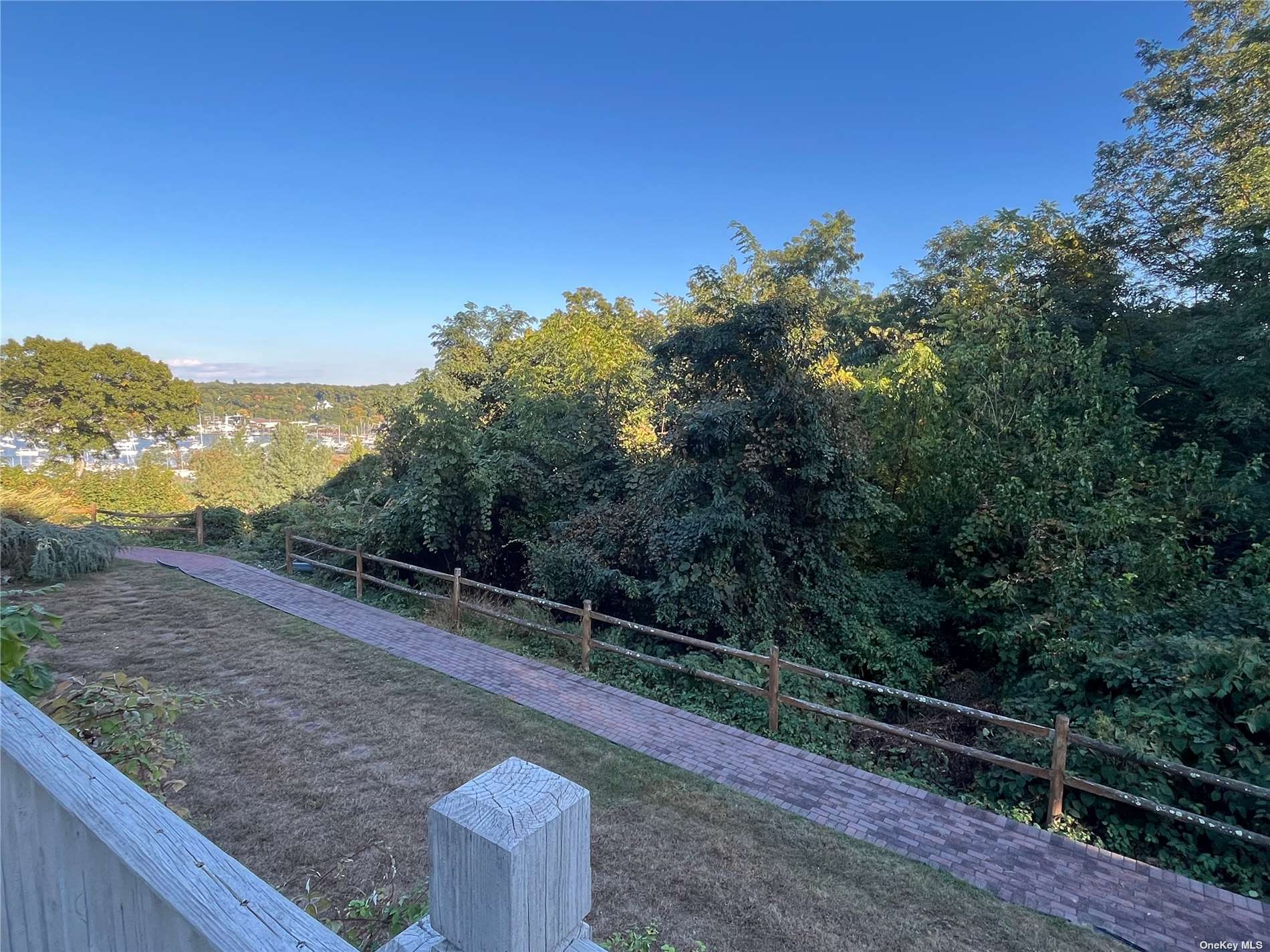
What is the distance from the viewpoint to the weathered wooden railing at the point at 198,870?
85 centimetres

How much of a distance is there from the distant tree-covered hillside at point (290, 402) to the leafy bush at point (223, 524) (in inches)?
1256

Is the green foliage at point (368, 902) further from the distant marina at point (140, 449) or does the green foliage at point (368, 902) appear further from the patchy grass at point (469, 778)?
the distant marina at point (140, 449)

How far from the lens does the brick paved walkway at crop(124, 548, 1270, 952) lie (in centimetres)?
350

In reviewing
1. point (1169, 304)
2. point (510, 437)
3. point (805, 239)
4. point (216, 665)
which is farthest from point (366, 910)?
point (805, 239)

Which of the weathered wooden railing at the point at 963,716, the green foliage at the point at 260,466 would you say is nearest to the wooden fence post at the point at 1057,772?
the weathered wooden railing at the point at 963,716

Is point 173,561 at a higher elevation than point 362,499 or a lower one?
lower

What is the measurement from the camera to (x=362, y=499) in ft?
40.4

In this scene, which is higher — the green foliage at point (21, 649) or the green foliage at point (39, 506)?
the green foliage at point (21, 649)

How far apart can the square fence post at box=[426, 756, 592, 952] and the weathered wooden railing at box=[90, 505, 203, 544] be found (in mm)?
15246

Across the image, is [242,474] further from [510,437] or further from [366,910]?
[366,910]

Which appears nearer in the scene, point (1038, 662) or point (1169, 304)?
point (1038, 662)

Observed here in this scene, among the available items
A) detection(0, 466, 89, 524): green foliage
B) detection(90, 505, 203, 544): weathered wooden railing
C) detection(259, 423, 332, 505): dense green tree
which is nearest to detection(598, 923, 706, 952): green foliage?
detection(0, 466, 89, 524): green foliage

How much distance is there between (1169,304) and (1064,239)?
1870 mm

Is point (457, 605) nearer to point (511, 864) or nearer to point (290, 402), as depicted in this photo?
point (511, 864)
